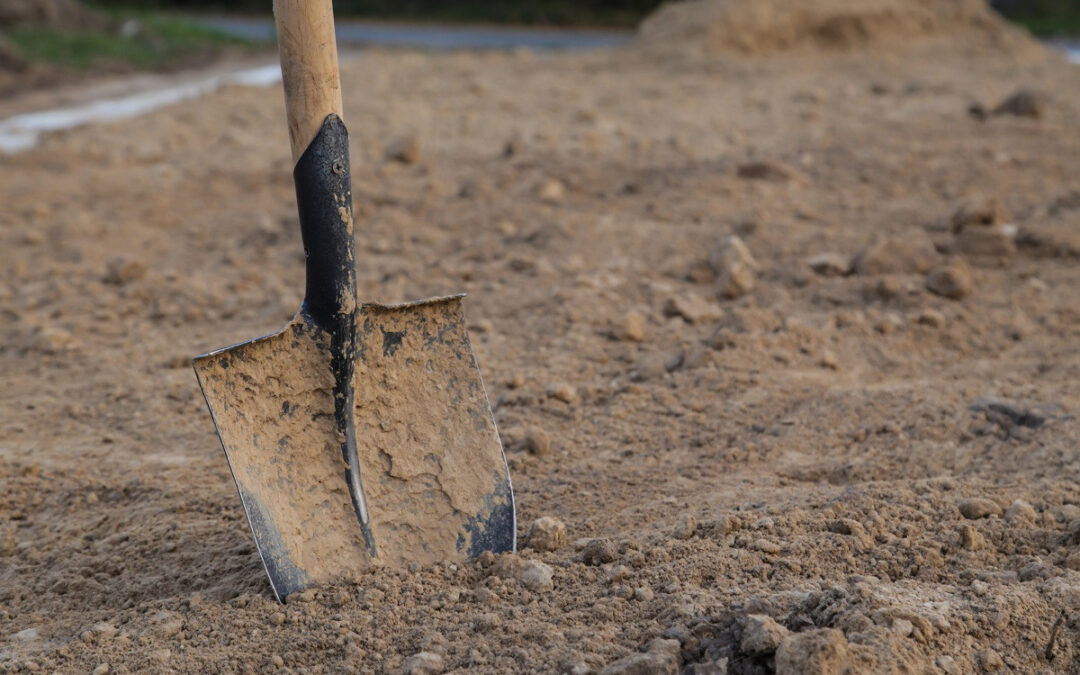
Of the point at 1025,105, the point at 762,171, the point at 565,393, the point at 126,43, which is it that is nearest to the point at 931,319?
the point at 565,393

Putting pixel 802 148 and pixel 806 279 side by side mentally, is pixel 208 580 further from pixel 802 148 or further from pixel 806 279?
pixel 802 148

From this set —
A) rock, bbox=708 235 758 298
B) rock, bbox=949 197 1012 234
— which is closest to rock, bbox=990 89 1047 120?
rock, bbox=949 197 1012 234

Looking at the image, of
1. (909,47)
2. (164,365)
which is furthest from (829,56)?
(164,365)

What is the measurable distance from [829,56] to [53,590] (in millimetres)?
8662

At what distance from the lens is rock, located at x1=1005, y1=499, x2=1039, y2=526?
2148mm

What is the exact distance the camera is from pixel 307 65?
6.90 ft

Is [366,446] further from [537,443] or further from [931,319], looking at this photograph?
[931,319]

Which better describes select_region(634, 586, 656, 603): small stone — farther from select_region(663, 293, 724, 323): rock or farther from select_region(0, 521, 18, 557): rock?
select_region(663, 293, 724, 323): rock

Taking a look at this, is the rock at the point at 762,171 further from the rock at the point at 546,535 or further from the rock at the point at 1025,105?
the rock at the point at 546,535

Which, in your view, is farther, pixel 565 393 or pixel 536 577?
pixel 565 393

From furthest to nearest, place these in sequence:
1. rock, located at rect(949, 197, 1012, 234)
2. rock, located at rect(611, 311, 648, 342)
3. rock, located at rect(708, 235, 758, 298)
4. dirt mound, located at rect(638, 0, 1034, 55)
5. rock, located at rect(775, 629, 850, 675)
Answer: dirt mound, located at rect(638, 0, 1034, 55)
rock, located at rect(949, 197, 1012, 234)
rock, located at rect(708, 235, 758, 298)
rock, located at rect(611, 311, 648, 342)
rock, located at rect(775, 629, 850, 675)

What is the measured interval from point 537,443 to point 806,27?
793cm

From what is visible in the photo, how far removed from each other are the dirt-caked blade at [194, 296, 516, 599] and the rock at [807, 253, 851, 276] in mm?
2151

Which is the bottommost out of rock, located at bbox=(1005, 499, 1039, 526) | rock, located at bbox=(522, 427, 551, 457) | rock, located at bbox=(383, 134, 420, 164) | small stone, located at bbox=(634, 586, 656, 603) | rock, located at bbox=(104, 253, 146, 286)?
rock, located at bbox=(522, 427, 551, 457)
